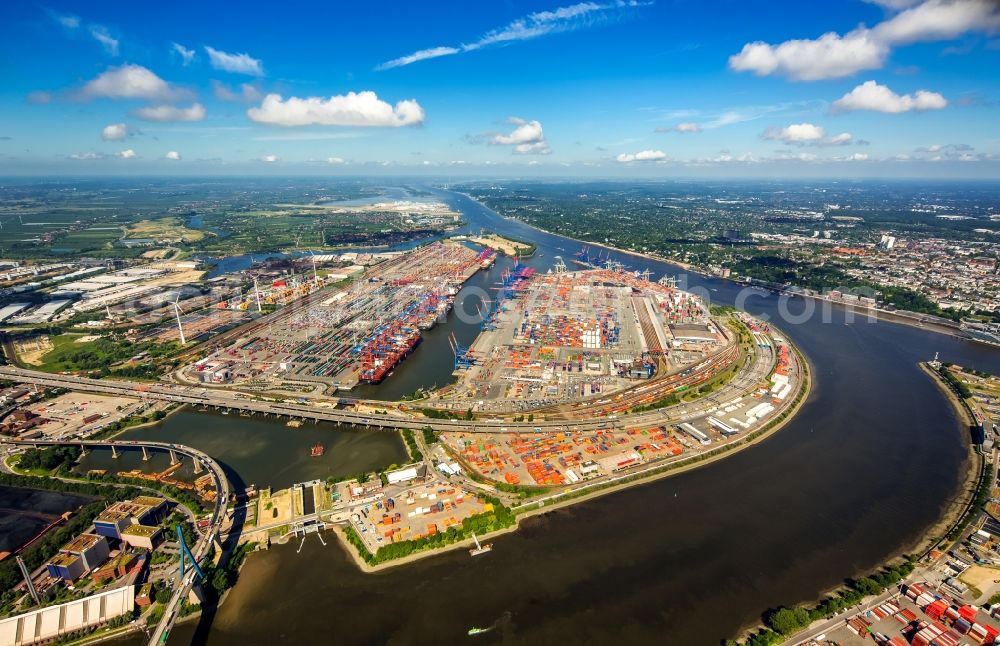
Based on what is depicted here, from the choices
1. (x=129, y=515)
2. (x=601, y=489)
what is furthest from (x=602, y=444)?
(x=129, y=515)

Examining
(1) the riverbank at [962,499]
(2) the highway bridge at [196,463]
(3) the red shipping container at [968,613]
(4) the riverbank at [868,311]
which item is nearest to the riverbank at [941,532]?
(1) the riverbank at [962,499]

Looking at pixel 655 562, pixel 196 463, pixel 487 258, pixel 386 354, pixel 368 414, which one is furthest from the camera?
pixel 487 258

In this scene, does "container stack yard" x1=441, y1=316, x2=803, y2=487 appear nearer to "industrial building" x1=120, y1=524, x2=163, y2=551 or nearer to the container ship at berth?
"industrial building" x1=120, y1=524, x2=163, y2=551

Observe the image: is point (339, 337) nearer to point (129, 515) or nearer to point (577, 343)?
point (577, 343)

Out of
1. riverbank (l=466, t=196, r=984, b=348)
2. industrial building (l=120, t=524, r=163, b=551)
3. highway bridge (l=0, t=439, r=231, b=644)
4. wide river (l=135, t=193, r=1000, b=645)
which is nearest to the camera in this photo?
highway bridge (l=0, t=439, r=231, b=644)

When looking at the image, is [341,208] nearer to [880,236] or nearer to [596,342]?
[596,342]

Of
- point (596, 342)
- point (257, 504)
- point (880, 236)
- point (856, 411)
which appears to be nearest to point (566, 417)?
point (596, 342)

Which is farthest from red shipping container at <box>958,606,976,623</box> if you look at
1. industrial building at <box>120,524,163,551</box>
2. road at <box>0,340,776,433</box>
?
industrial building at <box>120,524,163,551</box>
